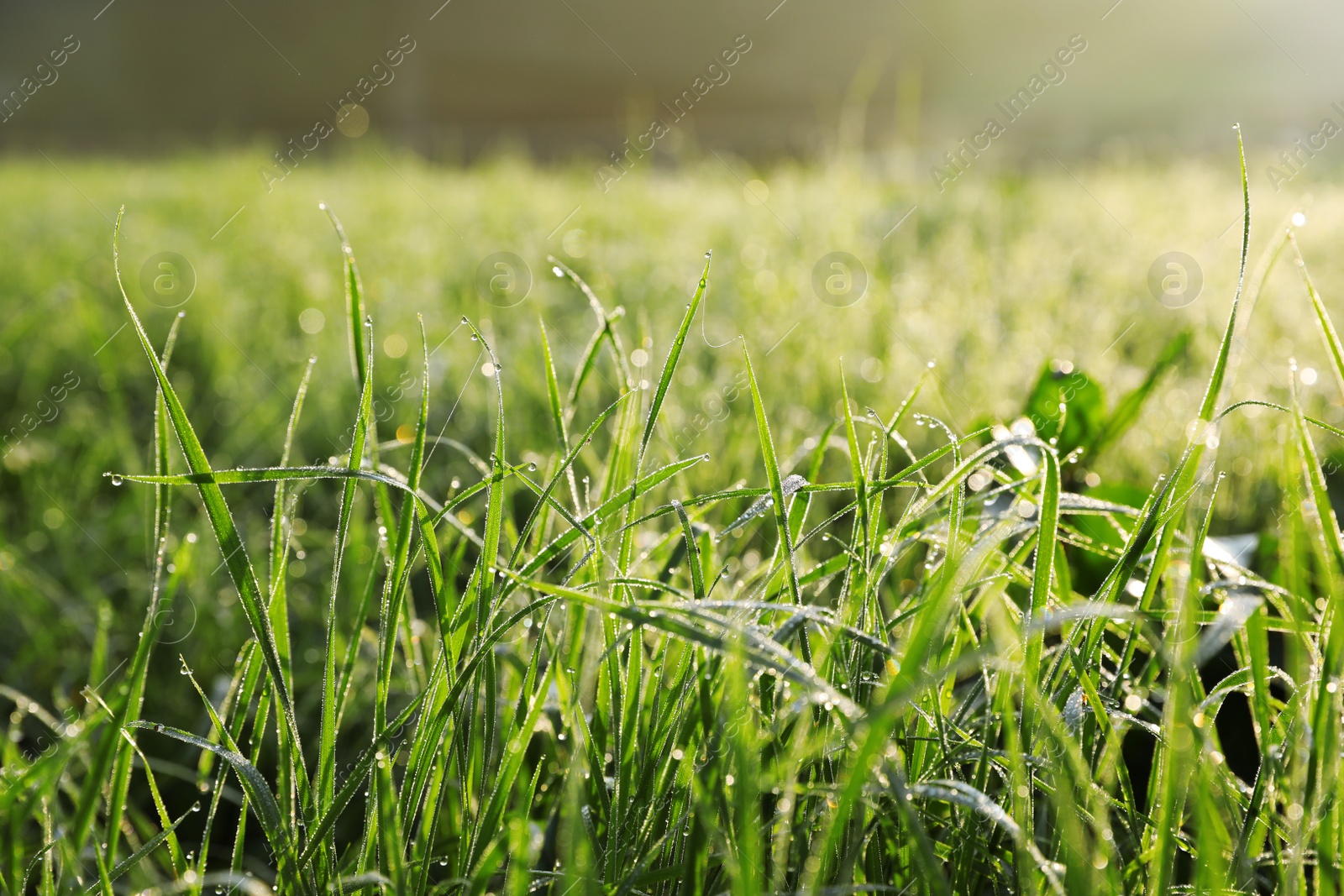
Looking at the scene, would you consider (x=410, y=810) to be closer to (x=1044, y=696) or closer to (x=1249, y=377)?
(x=1044, y=696)

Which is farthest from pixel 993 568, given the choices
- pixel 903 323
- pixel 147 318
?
pixel 147 318

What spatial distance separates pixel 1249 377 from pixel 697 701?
116cm

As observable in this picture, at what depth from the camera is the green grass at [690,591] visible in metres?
0.47

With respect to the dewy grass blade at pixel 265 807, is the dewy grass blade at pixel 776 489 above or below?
above

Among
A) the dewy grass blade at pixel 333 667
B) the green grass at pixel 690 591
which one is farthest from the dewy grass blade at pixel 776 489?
the dewy grass blade at pixel 333 667

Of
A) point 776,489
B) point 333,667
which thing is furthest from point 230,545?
point 776,489

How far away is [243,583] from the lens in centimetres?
50

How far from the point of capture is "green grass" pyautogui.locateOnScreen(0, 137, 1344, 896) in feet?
1.53

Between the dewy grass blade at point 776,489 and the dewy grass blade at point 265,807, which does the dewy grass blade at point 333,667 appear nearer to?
the dewy grass blade at point 265,807

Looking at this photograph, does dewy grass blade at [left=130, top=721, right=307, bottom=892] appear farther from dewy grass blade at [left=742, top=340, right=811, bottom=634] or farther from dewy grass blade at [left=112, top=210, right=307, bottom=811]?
dewy grass blade at [left=742, top=340, right=811, bottom=634]

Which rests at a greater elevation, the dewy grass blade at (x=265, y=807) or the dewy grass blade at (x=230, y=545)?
the dewy grass blade at (x=230, y=545)

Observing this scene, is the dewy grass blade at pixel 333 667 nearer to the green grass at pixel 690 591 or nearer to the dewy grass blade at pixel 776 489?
the green grass at pixel 690 591

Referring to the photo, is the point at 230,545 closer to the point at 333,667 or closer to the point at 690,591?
the point at 333,667

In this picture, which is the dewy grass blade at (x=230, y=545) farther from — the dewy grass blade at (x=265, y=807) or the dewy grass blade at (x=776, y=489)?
the dewy grass blade at (x=776, y=489)
